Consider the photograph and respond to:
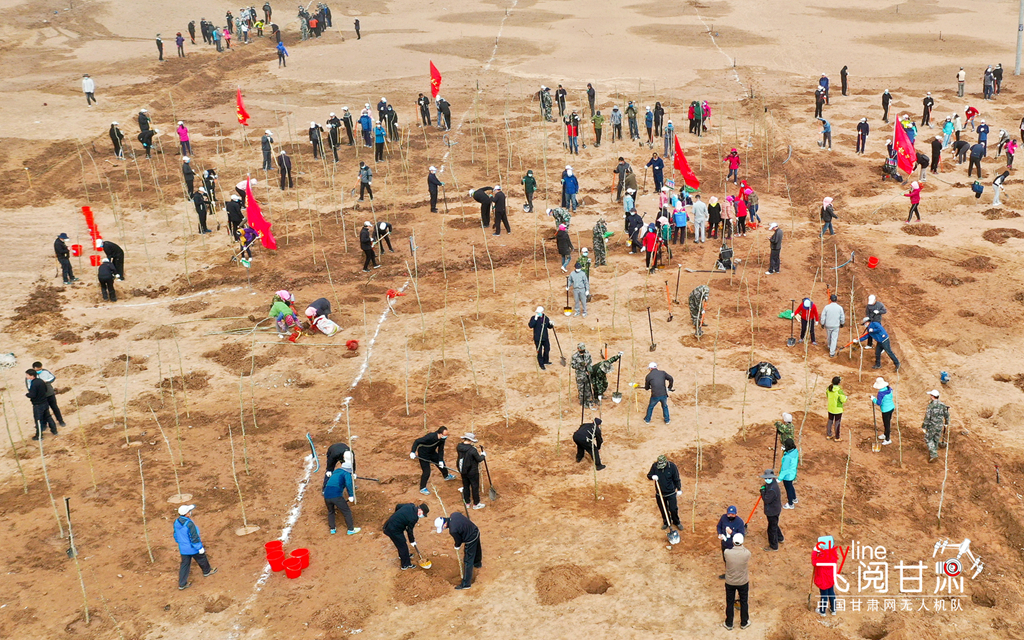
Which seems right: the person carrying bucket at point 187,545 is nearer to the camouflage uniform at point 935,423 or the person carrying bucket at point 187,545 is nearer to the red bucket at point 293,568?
the red bucket at point 293,568

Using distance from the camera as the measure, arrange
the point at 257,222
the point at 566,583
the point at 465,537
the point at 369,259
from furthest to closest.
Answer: the point at 369,259
the point at 257,222
the point at 566,583
the point at 465,537

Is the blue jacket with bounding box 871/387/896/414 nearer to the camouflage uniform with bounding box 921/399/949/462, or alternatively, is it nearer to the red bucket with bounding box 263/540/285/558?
the camouflage uniform with bounding box 921/399/949/462

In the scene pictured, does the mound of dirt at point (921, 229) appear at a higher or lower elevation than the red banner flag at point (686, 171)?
lower

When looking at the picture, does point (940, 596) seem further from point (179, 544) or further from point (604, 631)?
point (179, 544)

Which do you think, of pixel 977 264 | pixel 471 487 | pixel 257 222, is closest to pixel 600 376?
pixel 471 487

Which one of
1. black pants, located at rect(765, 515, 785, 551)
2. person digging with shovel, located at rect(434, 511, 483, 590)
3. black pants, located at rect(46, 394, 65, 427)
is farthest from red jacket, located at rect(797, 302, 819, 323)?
black pants, located at rect(46, 394, 65, 427)

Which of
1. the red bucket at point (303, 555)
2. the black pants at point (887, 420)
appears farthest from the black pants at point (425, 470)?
the black pants at point (887, 420)

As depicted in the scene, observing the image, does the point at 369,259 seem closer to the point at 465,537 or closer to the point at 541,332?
the point at 541,332
